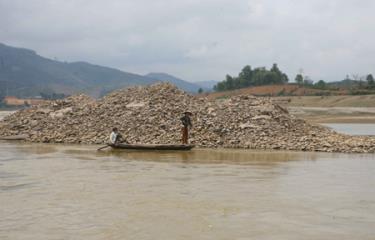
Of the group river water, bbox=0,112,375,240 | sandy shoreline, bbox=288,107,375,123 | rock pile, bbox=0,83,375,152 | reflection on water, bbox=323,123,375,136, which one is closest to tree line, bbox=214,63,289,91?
sandy shoreline, bbox=288,107,375,123

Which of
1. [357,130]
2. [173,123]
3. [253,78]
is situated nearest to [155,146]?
[173,123]

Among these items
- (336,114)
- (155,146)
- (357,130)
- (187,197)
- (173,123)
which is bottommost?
(187,197)

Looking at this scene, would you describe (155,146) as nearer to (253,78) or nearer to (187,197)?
(187,197)

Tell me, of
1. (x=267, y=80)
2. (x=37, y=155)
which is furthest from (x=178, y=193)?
(x=267, y=80)

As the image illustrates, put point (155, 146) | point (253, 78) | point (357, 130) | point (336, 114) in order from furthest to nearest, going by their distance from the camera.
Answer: point (253, 78), point (336, 114), point (357, 130), point (155, 146)

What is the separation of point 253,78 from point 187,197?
7992 centimetres

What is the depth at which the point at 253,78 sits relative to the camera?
297 ft

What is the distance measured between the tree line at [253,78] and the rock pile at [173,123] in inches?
2446

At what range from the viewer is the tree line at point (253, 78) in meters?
89.1

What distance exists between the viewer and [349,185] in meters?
13.2

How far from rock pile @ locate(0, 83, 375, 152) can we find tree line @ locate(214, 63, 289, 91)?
62.1 m

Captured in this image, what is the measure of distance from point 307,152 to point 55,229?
1399 cm

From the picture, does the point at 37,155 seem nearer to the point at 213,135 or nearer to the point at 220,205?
the point at 213,135

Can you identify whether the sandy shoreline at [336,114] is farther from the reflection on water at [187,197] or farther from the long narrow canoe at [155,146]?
the reflection on water at [187,197]
